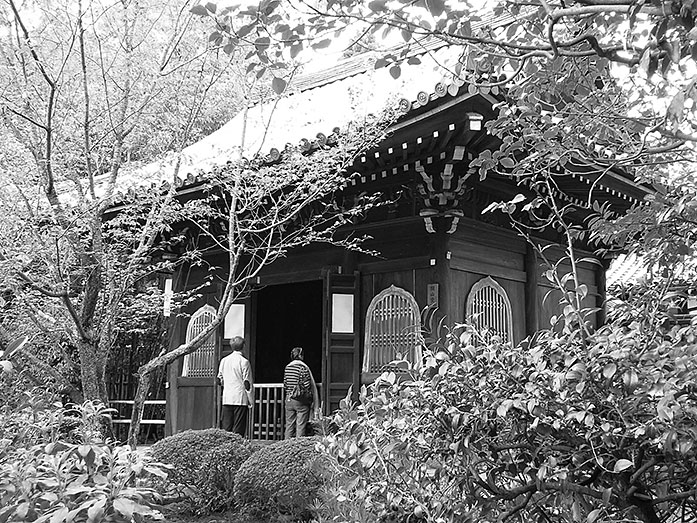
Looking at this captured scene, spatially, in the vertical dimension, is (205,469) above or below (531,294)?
below

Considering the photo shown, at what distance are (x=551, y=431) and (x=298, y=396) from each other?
618 centimetres

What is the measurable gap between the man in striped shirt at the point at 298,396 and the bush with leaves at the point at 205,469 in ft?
4.03

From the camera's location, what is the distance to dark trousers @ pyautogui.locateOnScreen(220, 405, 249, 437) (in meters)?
9.39

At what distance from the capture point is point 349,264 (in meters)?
8.77

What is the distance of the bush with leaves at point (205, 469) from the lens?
7.36 metres

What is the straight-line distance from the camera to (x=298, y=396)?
866cm

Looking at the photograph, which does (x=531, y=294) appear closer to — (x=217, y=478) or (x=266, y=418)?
(x=266, y=418)

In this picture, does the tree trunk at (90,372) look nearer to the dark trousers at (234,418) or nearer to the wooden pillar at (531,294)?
the dark trousers at (234,418)

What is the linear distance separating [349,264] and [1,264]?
377cm

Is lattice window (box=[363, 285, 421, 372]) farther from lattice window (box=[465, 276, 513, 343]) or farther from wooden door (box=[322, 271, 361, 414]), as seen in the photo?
lattice window (box=[465, 276, 513, 343])

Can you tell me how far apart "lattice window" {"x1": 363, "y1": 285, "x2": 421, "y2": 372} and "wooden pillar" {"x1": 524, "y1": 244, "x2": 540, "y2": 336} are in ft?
5.40

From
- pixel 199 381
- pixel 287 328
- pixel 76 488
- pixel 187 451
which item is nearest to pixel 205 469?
pixel 187 451

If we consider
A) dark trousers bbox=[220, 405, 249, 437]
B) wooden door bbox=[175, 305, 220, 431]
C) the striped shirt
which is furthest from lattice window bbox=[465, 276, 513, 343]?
wooden door bbox=[175, 305, 220, 431]

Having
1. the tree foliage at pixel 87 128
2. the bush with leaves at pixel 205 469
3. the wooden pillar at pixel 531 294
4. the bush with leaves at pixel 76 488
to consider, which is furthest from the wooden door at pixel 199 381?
the bush with leaves at pixel 76 488
